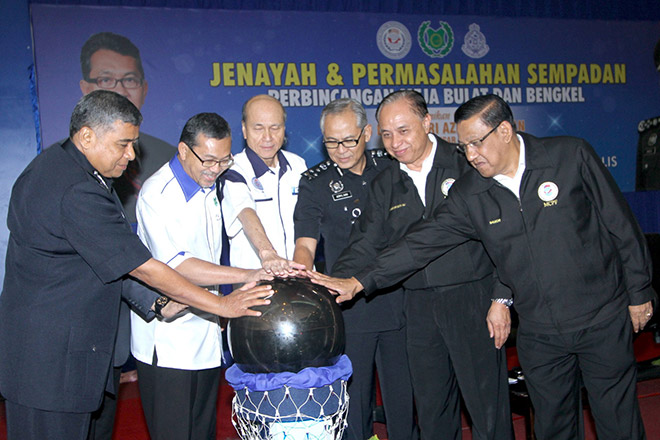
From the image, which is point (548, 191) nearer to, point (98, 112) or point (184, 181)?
point (184, 181)

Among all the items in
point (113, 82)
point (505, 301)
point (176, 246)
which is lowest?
point (505, 301)

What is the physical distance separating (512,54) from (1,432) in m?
5.67

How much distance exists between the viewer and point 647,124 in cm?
661

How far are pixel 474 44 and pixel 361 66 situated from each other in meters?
1.29

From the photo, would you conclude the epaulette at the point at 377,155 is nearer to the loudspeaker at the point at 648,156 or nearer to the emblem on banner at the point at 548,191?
the emblem on banner at the point at 548,191

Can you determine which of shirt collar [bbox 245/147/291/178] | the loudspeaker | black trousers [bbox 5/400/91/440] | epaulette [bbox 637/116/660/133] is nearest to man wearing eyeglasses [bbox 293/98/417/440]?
shirt collar [bbox 245/147/291/178]

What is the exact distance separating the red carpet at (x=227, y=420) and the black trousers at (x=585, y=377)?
3.34ft

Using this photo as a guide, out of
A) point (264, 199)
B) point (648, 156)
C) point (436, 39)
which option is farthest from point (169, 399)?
point (648, 156)

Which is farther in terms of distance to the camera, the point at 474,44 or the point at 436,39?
the point at 474,44

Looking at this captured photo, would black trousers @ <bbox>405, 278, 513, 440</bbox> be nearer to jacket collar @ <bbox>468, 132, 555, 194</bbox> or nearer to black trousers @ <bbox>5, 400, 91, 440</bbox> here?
jacket collar @ <bbox>468, 132, 555, 194</bbox>

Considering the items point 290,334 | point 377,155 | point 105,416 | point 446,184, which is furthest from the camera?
point 377,155

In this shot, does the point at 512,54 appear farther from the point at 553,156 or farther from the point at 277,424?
the point at 277,424

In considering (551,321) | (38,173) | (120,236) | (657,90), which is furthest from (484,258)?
(657,90)

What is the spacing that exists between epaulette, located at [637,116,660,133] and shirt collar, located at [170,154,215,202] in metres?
5.73
